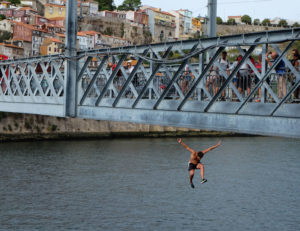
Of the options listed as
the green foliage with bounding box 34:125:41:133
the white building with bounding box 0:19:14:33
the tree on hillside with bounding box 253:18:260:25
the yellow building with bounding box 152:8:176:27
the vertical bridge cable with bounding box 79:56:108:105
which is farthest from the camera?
the tree on hillside with bounding box 253:18:260:25

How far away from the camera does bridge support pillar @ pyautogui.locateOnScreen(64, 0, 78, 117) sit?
15.5 metres

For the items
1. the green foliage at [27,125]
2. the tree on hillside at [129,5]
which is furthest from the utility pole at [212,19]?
the tree on hillside at [129,5]

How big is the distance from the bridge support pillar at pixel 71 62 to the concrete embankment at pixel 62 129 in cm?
3434

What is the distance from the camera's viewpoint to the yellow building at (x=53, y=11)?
114m

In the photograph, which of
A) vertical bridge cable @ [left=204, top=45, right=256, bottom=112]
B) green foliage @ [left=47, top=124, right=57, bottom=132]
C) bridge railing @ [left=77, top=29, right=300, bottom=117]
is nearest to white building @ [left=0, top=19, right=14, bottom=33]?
green foliage @ [left=47, top=124, right=57, bottom=132]

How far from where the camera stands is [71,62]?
15.7 meters

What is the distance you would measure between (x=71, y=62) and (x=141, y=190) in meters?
14.4

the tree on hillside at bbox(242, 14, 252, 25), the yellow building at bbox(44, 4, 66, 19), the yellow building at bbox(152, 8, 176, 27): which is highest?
the tree on hillside at bbox(242, 14, 252, 25)

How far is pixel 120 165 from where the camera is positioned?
3669 cm

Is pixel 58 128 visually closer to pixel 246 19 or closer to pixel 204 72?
pixel 204 72

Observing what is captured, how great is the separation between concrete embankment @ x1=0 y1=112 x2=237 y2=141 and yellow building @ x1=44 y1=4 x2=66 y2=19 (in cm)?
6105

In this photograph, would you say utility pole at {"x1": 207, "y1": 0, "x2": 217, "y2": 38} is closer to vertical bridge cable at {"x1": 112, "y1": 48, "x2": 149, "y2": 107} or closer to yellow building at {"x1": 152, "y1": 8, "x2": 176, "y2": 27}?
vertical bridge cable at {"x1": 112, "y1": 48, "x2": 149, "y2": 107}

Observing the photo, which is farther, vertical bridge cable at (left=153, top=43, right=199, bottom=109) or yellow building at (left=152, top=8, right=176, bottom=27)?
yellow building at (left=152, top=8, right=176, bottom=27)

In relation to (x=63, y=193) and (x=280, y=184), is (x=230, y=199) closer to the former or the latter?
(x=280, y=184)
